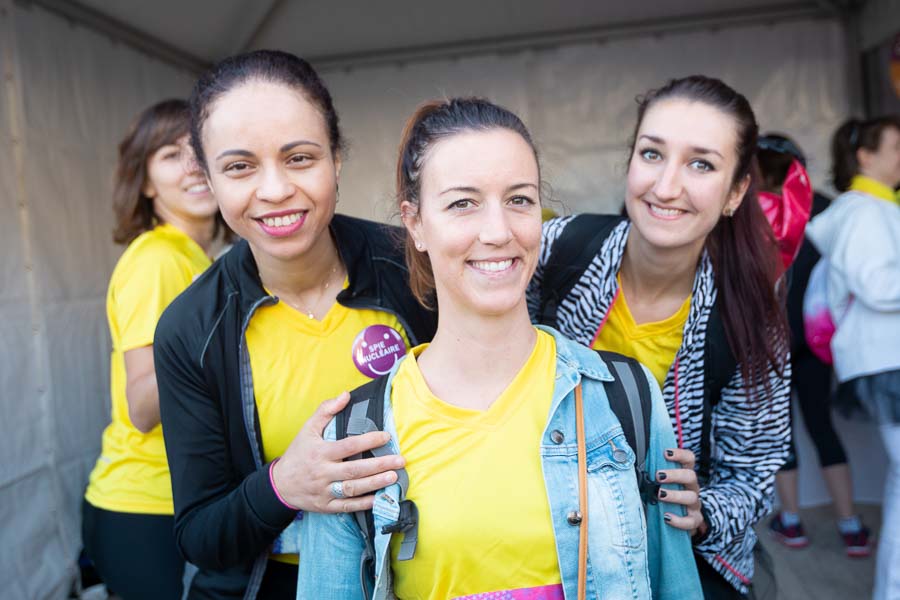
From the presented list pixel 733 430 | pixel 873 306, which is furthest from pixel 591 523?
pixel 873 306

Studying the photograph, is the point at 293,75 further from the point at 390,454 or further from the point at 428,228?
the point at 390,454

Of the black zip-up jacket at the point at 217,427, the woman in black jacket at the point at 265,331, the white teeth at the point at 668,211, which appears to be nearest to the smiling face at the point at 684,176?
the white teeth at the point at 668,211

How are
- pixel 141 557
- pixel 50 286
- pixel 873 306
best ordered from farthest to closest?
pixel 50 286 → pixel 873 306 → pixel 141 557

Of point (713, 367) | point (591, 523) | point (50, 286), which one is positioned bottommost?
point (591, 523)

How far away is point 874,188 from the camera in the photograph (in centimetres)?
295

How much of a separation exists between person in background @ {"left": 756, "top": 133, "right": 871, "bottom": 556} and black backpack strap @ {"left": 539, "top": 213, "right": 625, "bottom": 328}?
2.20 m

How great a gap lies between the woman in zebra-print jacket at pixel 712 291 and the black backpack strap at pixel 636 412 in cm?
35

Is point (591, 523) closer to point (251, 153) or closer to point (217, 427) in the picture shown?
point (217, 427)

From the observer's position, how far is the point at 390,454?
1.29m

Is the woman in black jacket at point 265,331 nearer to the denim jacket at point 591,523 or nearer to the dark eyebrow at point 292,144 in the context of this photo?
the dark eyebrow at point 292,144

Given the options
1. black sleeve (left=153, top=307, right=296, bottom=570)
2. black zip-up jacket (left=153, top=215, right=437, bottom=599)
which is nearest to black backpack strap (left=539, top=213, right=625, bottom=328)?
black zip-up jacket (left=153, top=215, right=437, bottom=599)

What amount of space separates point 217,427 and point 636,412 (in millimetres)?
898

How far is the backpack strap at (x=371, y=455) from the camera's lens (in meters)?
1.23

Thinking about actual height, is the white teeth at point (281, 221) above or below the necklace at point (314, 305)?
above
